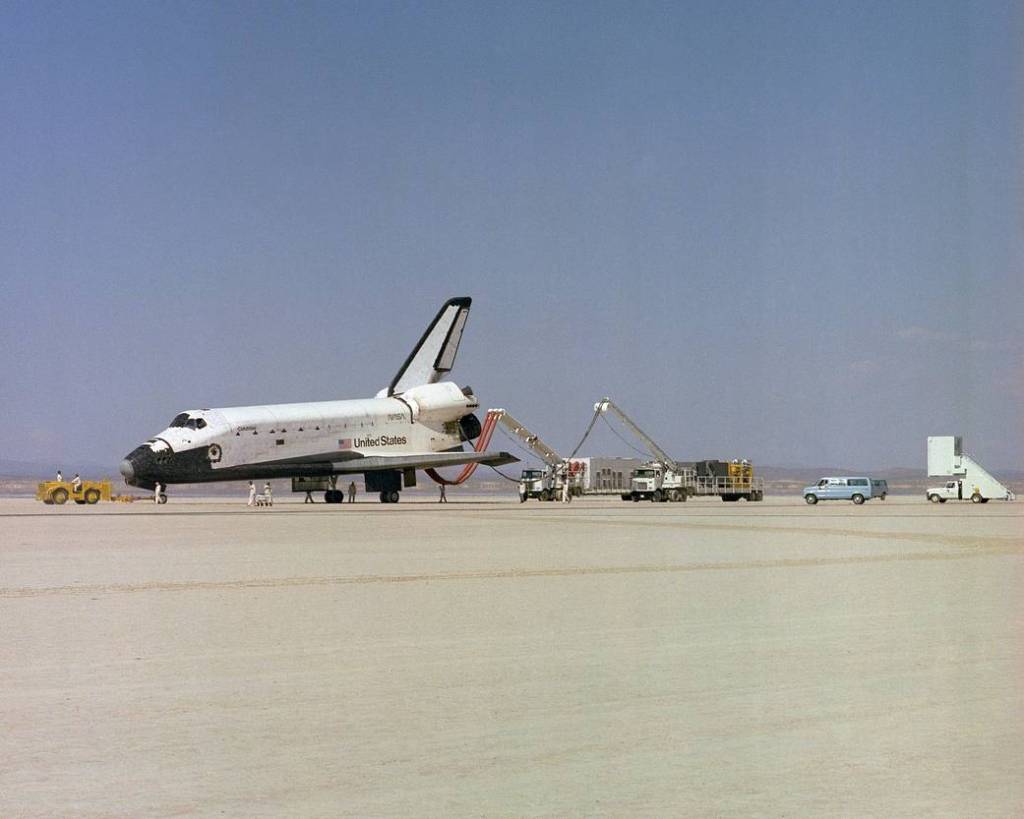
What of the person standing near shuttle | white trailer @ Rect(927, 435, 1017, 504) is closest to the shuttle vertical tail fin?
the person standing near shuttle

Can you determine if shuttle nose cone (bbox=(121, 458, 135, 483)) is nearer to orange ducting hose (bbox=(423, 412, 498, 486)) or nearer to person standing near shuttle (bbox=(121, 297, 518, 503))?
person standing near shuttle (bbox=(121, 297, 518, 503))

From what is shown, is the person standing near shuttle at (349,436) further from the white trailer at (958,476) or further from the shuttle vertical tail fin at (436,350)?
the white trailer at (958,476)

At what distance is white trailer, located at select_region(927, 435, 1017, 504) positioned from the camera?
216ft

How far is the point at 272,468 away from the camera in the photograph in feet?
186

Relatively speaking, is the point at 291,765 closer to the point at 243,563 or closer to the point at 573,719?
the point at 573,719

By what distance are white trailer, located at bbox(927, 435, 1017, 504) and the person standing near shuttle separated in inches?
912

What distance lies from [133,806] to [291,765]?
92 cm

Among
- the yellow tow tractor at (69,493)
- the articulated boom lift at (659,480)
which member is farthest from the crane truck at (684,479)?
the yellow tow tractor at (69,493)

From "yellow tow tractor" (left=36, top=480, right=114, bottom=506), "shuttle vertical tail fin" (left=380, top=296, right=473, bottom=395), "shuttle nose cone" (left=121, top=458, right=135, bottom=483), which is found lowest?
"yellow tow tractor" (left=36, top=480, right=114, bottom=506)

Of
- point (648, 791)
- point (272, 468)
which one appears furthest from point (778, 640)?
point (272, 468)

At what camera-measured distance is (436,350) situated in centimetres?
6888

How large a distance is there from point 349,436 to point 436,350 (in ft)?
35.4

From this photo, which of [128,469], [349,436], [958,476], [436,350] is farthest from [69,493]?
[958,476]

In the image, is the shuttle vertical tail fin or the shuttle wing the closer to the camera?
the shuttle wing
